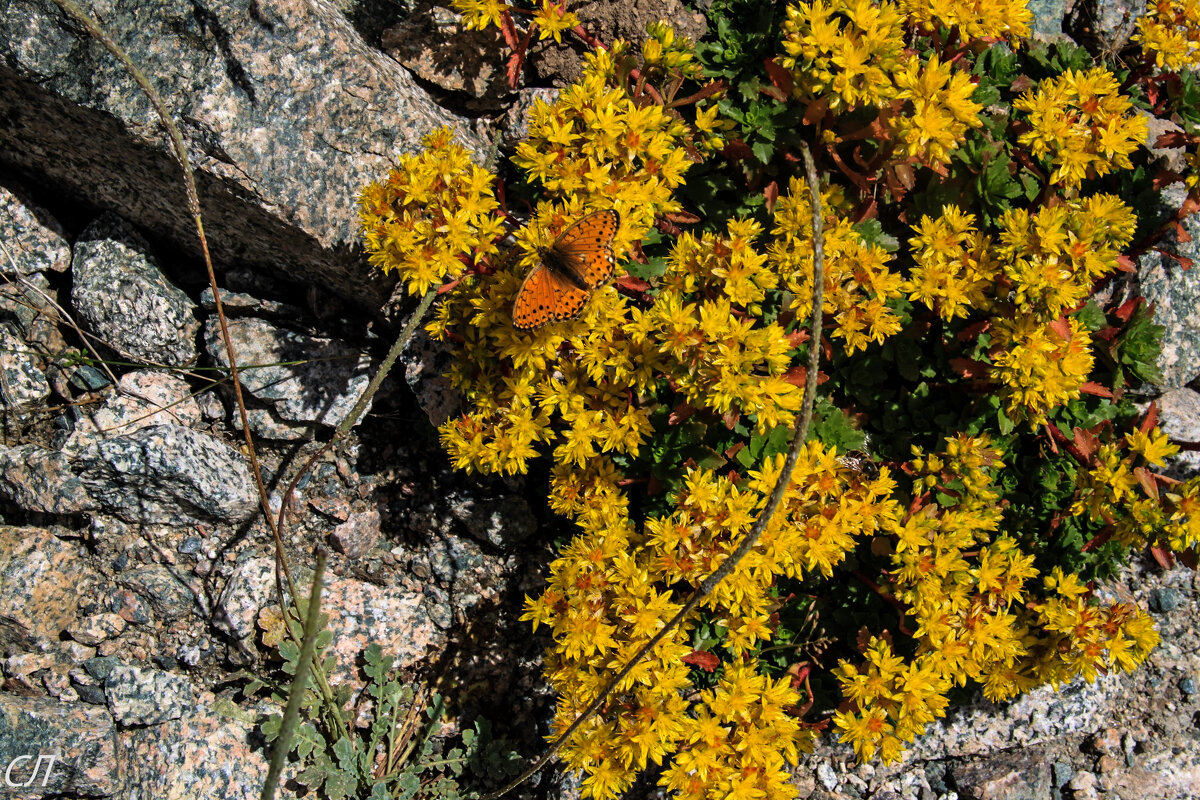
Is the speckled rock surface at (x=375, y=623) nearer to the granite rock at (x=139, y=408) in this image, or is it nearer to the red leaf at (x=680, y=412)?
the granite rock at (x=139, y=408)

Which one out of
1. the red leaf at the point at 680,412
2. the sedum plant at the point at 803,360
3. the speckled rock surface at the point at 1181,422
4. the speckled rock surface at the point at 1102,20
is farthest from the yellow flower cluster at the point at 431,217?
the speckled rock surface at the point at 1181,422

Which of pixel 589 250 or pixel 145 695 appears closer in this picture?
pixel 589 250

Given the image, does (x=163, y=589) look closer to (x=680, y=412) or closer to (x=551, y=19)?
(x=680, y=412)

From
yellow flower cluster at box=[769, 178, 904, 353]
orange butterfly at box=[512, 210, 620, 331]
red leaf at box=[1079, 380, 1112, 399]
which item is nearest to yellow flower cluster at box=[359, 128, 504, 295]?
orange butterfly at box=[512, 210, 620, 331]

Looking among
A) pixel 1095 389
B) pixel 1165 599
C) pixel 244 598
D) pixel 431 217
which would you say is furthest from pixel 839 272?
pixel 244 598

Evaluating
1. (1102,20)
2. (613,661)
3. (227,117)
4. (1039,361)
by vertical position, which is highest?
(1102,20)

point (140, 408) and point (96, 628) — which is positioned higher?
point (140, 408)

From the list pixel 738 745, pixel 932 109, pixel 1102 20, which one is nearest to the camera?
pixel 738 745

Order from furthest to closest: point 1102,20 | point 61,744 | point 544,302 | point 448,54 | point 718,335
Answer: point 1102,20
point 448,54
point 61,744
point 718,335
point 544,302
